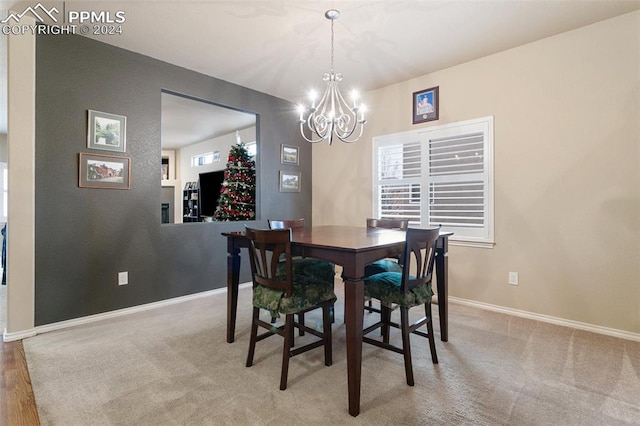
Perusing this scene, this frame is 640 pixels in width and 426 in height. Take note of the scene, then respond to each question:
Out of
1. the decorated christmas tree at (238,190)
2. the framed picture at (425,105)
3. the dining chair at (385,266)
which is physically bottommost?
the dining chair at (385,266)

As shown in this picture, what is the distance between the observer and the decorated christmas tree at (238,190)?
479 centimetres

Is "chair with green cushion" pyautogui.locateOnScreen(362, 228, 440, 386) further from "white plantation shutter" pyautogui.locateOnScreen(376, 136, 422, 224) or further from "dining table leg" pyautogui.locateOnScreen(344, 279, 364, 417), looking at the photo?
"white plantation shutter" pyautogui.locateOnScreen(376, 136, 422, 224)

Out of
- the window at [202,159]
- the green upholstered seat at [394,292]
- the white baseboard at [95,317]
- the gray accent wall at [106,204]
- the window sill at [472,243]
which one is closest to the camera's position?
the green upholstered seat at [394,292]

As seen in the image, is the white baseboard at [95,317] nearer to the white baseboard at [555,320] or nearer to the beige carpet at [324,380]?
the beige carpet at [324,380]

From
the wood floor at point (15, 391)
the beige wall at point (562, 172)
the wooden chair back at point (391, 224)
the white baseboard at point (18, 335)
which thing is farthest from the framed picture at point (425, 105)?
the white baseboard at point (18, 335)

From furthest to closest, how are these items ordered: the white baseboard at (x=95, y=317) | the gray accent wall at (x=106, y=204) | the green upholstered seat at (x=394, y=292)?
the gray accent wall at (x=106, y=204) → the white baseboard at (x=95, y=317) → the green upholstered seat at (x=394, y=292)

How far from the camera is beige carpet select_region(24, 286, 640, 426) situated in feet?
5.40

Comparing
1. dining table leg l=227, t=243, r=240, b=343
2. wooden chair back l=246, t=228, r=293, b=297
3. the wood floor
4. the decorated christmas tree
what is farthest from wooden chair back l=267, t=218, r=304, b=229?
the wood floor

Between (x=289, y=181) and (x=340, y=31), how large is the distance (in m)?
2.39

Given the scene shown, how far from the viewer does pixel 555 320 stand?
2957mm

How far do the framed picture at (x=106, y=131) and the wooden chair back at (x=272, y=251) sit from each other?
2.08 meters

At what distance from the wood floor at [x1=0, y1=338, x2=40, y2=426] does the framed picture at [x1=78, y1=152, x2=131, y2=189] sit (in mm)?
1449

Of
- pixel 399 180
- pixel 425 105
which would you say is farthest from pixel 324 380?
pixel 425 105

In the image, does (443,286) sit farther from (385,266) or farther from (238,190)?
(238,190)
